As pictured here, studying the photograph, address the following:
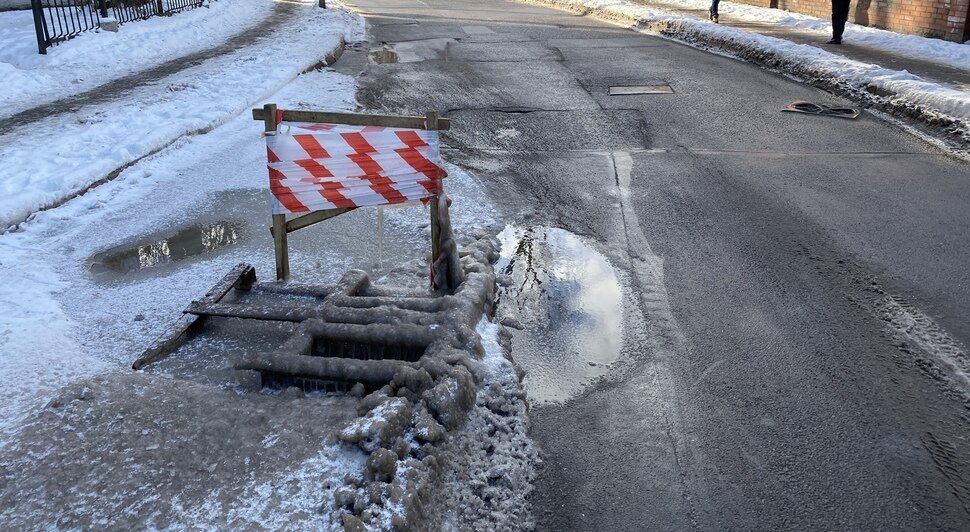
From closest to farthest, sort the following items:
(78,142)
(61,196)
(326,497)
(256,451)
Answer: (326,497)
(256,451)
(61,196)
(78,142)

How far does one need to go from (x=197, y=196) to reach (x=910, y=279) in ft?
21.7

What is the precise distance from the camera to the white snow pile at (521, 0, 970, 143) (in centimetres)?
1062

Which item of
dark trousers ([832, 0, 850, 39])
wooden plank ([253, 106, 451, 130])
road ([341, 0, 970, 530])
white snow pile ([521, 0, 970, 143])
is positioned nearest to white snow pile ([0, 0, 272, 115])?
road ([341, 0, 970, 530])

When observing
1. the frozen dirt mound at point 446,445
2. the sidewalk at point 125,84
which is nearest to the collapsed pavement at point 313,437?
the frozen dirt mound at point 446,445

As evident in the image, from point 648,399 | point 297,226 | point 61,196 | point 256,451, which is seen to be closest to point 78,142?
point 61,196

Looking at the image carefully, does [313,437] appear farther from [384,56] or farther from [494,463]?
[384,56]

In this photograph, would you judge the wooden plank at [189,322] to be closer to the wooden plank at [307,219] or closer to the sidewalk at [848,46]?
the wooden plank at [307,219]

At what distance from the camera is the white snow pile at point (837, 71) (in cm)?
1062

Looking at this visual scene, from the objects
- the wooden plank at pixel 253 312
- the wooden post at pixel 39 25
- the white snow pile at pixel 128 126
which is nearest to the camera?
the wooden plank at pixel 253 312

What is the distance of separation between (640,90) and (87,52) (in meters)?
9.77

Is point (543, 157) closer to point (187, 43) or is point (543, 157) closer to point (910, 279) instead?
point (910, 279)

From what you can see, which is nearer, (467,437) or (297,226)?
(467,437)

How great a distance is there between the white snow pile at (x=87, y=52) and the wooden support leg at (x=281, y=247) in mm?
7019

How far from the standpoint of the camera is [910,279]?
6.22 m
